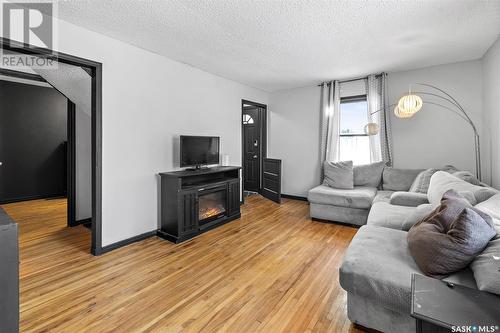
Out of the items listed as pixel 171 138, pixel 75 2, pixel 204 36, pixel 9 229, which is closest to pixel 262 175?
pixel 171 138

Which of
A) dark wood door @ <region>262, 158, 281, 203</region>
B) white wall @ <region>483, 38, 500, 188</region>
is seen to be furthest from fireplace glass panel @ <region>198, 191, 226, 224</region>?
white wall @ <region>483, 38, 500, 188</region>

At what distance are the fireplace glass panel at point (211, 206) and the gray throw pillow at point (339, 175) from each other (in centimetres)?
201

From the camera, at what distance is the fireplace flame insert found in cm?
364

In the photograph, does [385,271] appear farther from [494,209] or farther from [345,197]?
[345,197]

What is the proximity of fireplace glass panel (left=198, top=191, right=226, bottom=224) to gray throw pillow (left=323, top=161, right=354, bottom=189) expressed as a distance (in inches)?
79.2

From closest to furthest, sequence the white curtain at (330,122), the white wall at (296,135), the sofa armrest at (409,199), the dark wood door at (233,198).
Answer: the sofa armrest at (409,199) → the dark wood door at (233,198) → the white curtain at (330,122) → the white wall at (296,135)

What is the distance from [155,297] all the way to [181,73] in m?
3.13

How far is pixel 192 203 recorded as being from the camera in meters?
3.40

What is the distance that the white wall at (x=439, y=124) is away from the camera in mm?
3879

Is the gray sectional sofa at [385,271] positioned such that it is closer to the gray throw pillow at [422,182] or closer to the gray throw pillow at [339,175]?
the gray throw pillow at [422,182]

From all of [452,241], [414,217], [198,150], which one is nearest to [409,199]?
[414,217]

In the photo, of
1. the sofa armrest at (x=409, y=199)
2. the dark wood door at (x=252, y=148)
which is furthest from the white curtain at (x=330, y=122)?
the sofa armrest at (x=409, y=199)

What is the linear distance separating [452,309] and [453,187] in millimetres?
1861

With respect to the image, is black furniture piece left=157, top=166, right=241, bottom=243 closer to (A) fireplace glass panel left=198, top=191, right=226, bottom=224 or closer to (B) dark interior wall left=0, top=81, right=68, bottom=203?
(A) fireplace glass panel left=198, top=191, right=226, bottom=224
